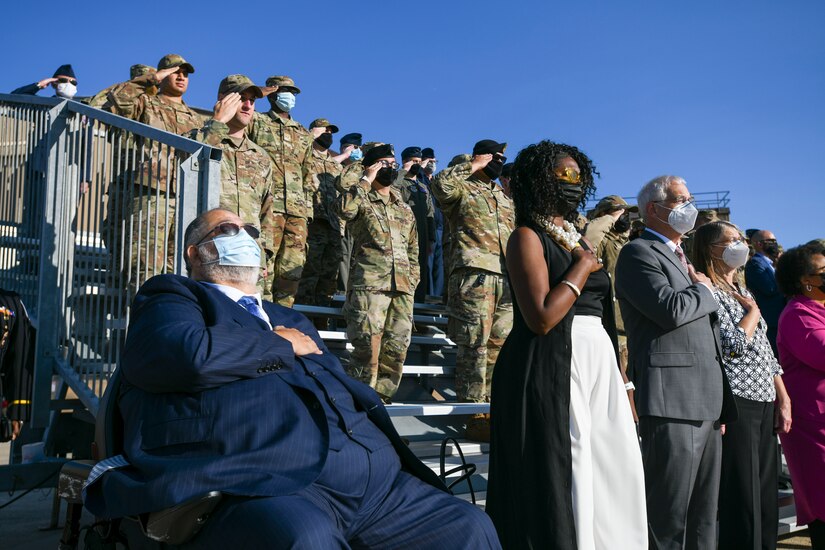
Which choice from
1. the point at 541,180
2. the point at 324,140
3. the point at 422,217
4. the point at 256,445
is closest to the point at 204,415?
the point at 256,445

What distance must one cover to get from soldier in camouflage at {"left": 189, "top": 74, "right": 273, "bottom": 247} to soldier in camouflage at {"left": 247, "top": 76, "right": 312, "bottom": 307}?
0.29 metres

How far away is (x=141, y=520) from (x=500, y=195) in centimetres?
522

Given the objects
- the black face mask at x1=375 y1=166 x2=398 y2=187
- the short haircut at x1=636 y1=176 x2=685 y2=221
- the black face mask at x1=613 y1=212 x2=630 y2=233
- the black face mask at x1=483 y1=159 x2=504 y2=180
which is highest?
the black face mask at x1=483 y1=159 x2=504 y2=180

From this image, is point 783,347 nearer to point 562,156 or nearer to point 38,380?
point 562,156

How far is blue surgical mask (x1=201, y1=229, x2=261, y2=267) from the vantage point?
275cm

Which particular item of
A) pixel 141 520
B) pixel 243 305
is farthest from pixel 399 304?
pixel 141 520

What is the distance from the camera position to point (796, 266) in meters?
4.58

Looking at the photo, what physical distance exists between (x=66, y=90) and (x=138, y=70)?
2029 millimetres

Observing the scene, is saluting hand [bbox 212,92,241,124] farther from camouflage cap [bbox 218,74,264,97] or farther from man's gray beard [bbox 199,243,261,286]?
man's gray beard [bbox 199,243,261,286]

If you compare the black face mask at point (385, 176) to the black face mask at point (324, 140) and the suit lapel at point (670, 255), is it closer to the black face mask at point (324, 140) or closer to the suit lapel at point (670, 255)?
the black face mask at point (324, 140)

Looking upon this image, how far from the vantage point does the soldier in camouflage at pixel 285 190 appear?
6.48 meters

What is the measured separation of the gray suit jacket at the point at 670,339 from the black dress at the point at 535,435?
54cm

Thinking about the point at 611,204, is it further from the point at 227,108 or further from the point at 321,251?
the point at 227,108

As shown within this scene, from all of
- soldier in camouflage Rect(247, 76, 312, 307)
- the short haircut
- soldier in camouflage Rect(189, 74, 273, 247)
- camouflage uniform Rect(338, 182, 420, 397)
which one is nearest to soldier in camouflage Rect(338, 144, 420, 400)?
camouflage uniform Rect(338, 182, 420, 397)
